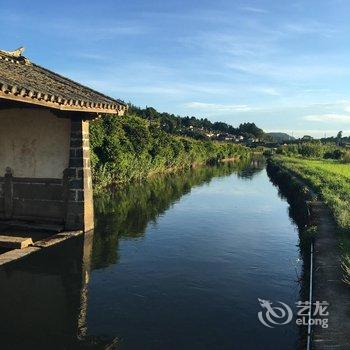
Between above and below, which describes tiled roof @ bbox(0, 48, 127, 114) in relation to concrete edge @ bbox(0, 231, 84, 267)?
above

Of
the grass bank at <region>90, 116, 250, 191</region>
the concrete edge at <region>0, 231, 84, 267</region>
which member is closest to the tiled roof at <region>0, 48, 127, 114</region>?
the concrete edge at <region>0, 231, 84, 267</region>

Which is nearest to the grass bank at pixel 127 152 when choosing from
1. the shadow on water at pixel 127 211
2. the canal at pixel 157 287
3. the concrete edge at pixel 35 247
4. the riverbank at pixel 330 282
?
the shadow on water at pixel 127 211

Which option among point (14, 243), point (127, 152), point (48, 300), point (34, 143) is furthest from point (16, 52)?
point (127, 152)

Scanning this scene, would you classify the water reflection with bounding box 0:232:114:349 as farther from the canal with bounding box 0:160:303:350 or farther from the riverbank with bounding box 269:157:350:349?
the riverbank with bounding box 269:157:350:349

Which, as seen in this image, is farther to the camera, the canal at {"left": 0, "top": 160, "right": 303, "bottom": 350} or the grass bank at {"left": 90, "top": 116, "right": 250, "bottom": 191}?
the grass bank at {"left": 90, "top": 116, "right": 250, "bottom": 191}

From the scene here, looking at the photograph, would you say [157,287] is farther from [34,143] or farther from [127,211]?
[127,211]

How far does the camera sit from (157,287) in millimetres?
9086

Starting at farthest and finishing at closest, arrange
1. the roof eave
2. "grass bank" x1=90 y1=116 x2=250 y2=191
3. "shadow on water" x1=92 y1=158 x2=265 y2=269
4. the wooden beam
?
"grass bank" x1=90 y1=116 x2=250 y2=191
"shadow on water" x1=92 y1=158 x2=265 y2=269
the wooden beam
the roof eave

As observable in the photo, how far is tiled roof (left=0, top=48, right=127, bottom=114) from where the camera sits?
348 inches

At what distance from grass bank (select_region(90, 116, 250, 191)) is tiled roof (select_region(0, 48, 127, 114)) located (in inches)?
407

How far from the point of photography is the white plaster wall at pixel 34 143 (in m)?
12.9

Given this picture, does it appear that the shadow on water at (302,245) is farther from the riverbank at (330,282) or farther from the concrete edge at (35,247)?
the concrete edge at (35,247)

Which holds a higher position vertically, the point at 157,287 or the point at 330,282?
Answer: the point at 330,282

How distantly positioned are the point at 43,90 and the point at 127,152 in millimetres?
19341
